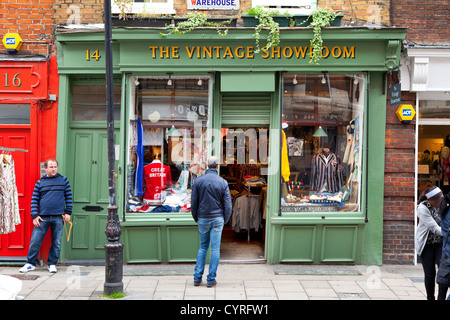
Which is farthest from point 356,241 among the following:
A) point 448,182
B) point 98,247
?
point 98,247

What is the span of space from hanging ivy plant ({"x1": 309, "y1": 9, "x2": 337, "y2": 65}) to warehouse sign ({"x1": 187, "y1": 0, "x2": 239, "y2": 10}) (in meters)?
1.51

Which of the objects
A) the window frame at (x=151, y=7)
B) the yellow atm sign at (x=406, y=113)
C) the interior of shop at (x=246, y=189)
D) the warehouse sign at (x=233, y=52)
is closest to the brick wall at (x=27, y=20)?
the window frame at (x=151, y=7)

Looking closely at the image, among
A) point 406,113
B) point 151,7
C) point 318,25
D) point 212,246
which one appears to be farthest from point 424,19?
point 212,246

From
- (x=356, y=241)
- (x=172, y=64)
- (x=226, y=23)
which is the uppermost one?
(x=226, y=23)

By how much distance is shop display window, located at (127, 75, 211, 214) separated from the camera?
842 centimetres

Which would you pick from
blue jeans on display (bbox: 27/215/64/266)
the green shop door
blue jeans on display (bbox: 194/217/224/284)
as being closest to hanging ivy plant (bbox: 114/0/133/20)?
the green shop door

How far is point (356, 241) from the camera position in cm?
818

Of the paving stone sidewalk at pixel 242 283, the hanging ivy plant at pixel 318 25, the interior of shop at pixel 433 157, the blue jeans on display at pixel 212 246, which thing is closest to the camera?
the paving stone sidewalk at pixel 242 283

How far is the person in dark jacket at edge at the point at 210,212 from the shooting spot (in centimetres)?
677

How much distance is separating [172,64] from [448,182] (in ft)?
20.0

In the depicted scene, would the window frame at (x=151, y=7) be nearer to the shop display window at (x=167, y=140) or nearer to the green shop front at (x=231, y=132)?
the green shop front at (x=231, y=132)

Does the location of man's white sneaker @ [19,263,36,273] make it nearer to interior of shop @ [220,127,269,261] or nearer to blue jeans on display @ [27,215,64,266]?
blue jeans on display @ [27,215,64,266]

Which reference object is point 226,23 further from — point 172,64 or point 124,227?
point 124,227

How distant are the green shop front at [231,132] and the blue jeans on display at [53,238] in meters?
0.61
